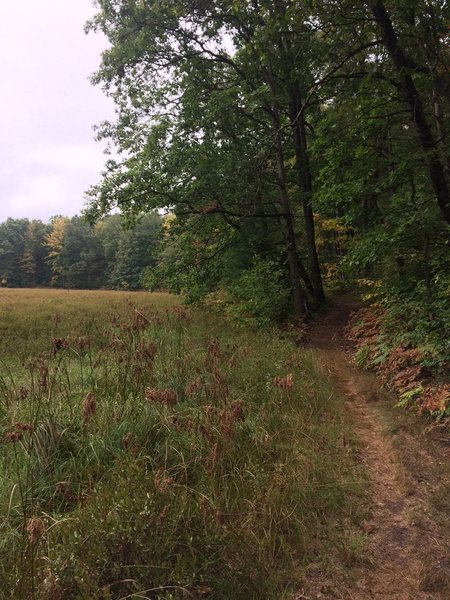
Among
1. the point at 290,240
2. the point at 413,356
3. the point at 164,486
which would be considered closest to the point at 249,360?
the point at 413,356

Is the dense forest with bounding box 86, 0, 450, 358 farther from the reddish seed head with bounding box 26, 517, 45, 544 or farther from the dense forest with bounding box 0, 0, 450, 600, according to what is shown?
the reddish seed head with bounding box 26, 517, 45, 544

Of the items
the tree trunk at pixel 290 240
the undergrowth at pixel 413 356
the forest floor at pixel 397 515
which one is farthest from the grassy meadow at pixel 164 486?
the tree trunk at pixel 290 240

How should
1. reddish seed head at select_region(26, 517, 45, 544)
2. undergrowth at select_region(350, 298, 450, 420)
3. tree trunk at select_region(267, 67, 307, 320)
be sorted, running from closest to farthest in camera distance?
reddish seed head at select_region(26, 517, 45, 544)
undergrowth at select_region(350, 298, 450, 420)
tree trunk at select_region(267, 67, 307, 320)

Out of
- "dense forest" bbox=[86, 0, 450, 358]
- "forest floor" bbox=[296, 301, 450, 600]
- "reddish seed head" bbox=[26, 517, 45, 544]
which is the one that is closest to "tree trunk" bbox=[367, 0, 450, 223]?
"dense forest" bbox=[86, 0, 450, 358]

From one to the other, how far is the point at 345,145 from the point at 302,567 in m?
8.38

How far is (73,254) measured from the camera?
244ft

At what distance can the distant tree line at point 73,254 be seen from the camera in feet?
222

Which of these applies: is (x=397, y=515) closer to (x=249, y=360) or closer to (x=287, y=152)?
(x=249, y=360)

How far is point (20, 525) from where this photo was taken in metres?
2.83

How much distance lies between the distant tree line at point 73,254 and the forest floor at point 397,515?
203 ft

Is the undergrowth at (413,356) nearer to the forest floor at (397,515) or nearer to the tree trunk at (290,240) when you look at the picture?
the forest floor at (397,515)

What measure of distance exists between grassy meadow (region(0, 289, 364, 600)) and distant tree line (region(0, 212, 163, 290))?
61.4 meters

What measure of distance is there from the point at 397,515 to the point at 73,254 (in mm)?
77522

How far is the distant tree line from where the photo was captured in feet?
222
